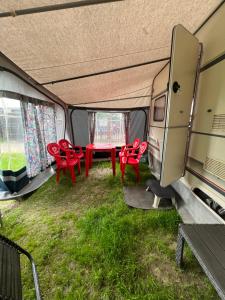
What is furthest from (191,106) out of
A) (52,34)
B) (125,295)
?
(125,295)

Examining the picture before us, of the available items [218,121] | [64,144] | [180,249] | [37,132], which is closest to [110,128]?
[64,144]

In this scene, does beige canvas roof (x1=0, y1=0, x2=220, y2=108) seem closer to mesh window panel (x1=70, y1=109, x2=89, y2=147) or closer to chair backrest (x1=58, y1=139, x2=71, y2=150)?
chair backrest (x1=58, y1=139, x2=71, y2=150)

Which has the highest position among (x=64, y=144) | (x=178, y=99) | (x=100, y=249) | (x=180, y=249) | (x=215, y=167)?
(x=178, y=99)

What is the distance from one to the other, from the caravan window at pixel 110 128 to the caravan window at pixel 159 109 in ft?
5.19

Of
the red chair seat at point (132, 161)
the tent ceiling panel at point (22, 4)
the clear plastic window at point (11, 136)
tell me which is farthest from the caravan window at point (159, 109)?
the clear plastic window at point (11, 136)

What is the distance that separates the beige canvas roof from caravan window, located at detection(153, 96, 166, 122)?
1104 millimetres

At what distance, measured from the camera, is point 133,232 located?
5.76 feet

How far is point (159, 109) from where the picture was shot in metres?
3.18

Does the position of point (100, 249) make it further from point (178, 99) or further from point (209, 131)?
point (178, 99)

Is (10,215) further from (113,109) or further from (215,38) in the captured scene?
(113,109)

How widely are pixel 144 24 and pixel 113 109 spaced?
3413mm

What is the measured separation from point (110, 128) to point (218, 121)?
3811 millimetres

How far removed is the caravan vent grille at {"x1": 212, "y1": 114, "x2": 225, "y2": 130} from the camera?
55.1 inches

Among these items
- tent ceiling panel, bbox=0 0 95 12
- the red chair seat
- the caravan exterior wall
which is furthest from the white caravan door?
the red chair seat
